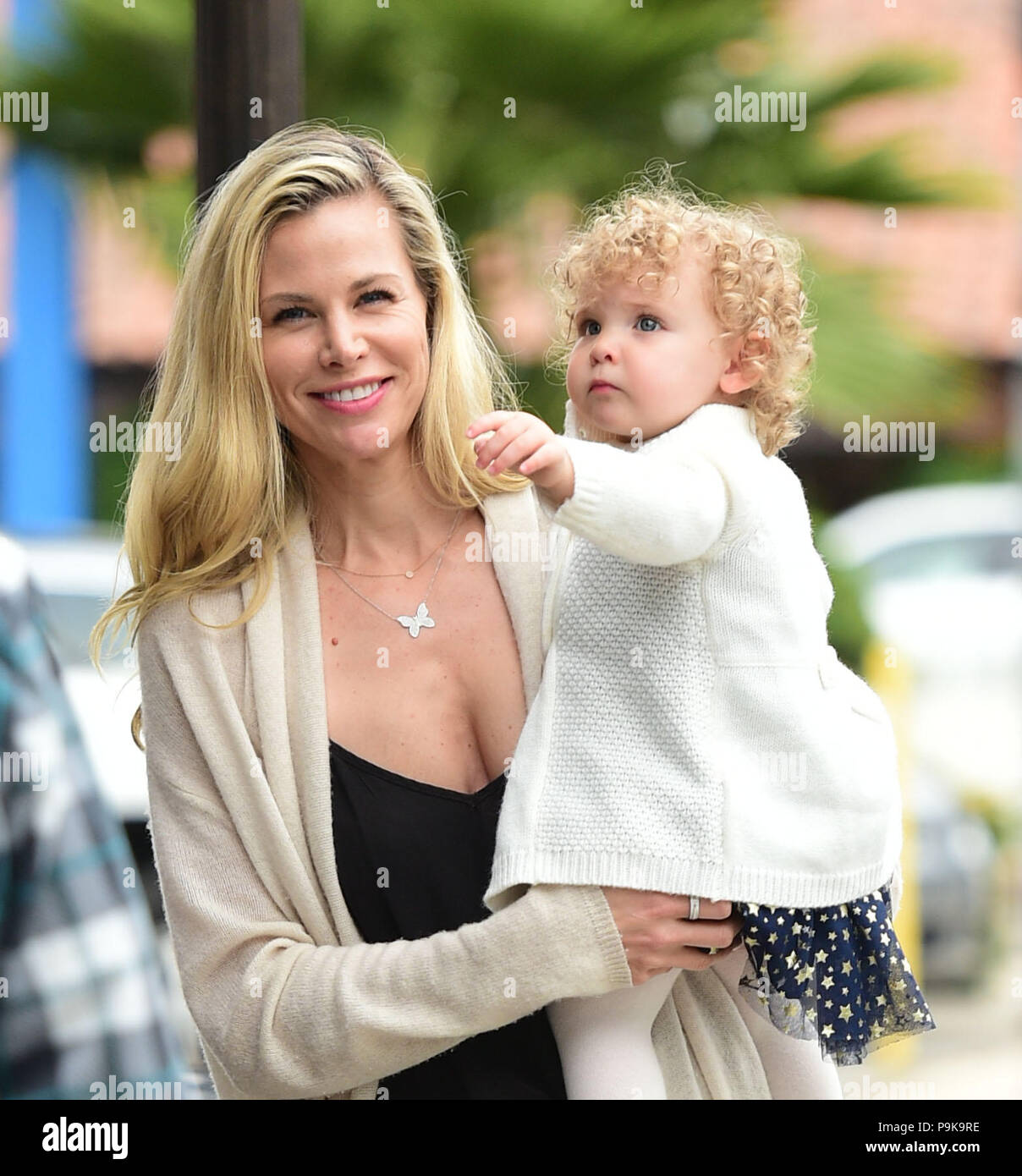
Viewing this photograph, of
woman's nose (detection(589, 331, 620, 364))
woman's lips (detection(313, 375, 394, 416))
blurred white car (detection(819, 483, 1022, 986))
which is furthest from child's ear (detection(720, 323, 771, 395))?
blurred white car (detection(819, 483, 1022, 986))

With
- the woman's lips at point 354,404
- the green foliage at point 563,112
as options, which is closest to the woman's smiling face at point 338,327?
the woman's lips at point 354,404

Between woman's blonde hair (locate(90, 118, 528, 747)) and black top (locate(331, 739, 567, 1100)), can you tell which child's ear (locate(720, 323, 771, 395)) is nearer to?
woman's blonde hair (locate(90, 118, 528, 747))

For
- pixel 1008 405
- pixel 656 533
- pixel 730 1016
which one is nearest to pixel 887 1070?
pixel 730 1016

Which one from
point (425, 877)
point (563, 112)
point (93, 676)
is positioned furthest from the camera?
point (563, 112)

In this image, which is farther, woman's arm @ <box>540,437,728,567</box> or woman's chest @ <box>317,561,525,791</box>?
woman's chest @ <box>317,561,525,791</box>

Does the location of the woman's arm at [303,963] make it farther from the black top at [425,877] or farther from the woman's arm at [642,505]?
the woman's arm at [642,505]

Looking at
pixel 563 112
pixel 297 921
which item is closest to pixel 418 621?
pixel 297 921

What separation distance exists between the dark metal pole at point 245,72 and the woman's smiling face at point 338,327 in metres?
0.22

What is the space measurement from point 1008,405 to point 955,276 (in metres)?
0.88

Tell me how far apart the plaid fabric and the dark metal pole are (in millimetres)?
701

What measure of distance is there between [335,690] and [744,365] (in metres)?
0.67

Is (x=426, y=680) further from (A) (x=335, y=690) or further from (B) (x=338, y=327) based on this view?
(B) (x=338, y=327)

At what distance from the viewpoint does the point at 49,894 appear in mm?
1929

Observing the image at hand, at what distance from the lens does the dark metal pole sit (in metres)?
2.27
